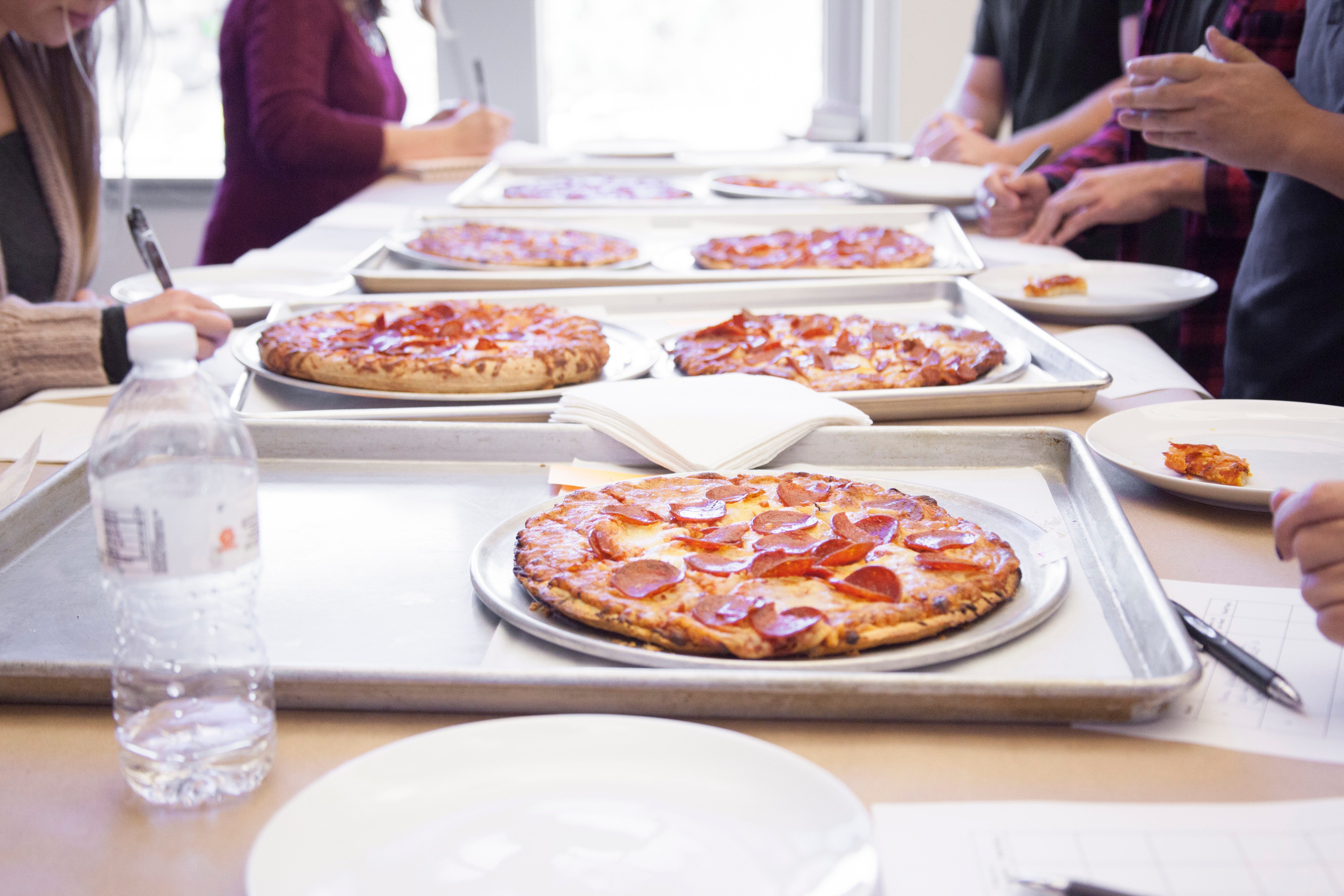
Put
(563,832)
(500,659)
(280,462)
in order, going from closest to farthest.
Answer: (563,832) → (500,659) → (280,462)

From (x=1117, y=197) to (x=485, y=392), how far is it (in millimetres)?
1671

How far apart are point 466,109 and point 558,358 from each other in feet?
9.94

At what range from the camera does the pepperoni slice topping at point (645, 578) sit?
2.94 ft

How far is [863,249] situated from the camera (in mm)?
2322

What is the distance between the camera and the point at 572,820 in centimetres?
66

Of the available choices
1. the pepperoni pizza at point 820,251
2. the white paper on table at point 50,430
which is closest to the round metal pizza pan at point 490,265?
the pepperoni pizza at point 820,251

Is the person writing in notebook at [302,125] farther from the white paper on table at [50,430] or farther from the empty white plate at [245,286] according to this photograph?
the white paper on table at [50,430]

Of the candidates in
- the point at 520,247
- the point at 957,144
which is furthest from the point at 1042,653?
the point at 957,144

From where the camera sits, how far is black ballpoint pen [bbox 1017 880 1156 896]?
58cm

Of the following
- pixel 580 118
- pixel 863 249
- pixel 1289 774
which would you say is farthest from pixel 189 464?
pixel 580 118

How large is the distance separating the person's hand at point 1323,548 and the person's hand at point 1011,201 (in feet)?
6.40

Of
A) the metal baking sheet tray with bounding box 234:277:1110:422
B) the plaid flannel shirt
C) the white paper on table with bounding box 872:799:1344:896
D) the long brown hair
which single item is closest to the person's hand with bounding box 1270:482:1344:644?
the white paper on table with bounding box 872:799:1344:896

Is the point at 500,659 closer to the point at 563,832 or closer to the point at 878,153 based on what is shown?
the point at 563,832

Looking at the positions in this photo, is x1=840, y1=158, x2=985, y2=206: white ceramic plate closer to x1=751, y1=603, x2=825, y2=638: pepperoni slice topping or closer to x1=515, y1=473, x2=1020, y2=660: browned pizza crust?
x1=515, y1=473, x2=1020, y2=660: browned pizza crust
